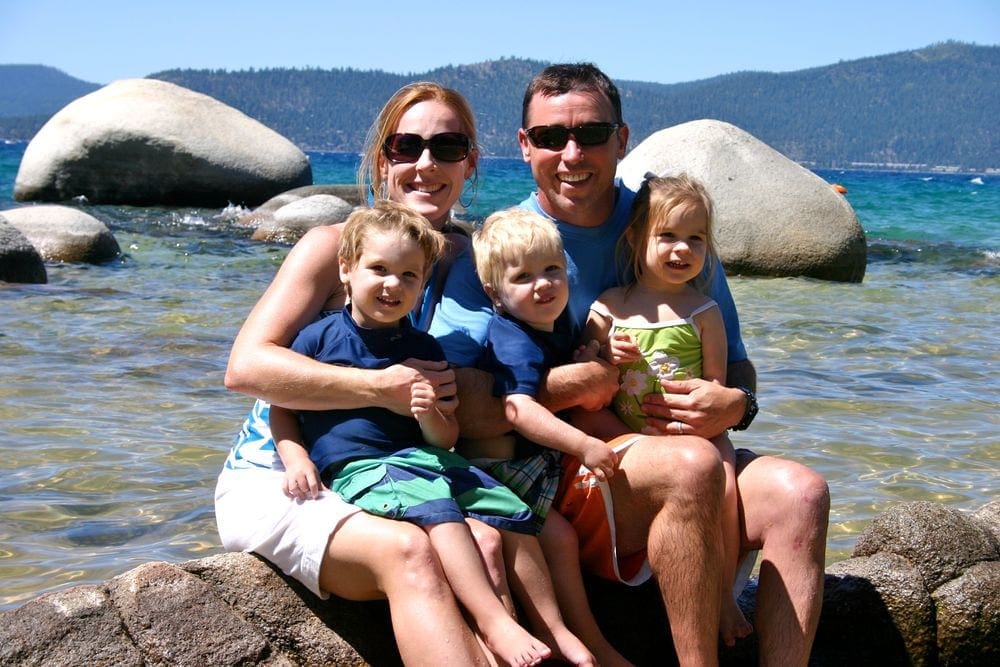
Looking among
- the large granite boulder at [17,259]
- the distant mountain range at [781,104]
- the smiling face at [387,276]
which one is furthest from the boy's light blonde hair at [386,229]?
the distant mountain range at [781,104]

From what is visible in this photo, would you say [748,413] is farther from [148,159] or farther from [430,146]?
[148,159]

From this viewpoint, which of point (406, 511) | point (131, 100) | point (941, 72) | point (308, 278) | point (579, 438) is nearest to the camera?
point (406, 511)

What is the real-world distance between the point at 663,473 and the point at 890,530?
103 centimetres

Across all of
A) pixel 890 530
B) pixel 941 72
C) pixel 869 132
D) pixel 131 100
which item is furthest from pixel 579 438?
pixel 941 72

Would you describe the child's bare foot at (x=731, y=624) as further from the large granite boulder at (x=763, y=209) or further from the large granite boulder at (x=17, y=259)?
the large granite boulder at (x=763, y=209)

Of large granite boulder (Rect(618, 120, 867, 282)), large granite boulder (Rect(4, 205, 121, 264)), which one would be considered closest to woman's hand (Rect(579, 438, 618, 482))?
large granite boulder (Rect(618, 120, 867, 282))

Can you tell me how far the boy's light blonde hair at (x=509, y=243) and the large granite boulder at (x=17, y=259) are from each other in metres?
8.73

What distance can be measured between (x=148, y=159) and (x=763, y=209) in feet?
41.3

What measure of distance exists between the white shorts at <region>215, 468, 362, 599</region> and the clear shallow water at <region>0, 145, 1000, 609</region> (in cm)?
136

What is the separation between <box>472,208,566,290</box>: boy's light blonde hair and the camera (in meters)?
3.23

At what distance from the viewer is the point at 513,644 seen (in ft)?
8.90

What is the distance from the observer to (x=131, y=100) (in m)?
22.0

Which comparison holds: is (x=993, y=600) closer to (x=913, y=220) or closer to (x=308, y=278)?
(x=308, y=278)

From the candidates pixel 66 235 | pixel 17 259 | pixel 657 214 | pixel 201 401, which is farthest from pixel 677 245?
pixel 66 235
